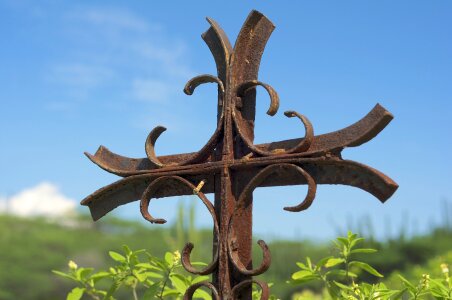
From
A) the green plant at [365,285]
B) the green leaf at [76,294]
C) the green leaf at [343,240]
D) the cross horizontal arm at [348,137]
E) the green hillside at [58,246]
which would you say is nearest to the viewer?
the cross horizontal arm at [348,137]

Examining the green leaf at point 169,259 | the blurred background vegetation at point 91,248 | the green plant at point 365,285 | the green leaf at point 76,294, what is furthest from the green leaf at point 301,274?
the blurred background vegetation at point 91,248

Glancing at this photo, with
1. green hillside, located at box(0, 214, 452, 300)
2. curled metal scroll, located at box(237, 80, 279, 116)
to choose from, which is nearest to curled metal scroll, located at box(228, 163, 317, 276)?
curled metal scroll, located at box(237, 80, 279, 116)

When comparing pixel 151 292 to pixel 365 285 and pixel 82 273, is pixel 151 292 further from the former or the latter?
pixel 365 285

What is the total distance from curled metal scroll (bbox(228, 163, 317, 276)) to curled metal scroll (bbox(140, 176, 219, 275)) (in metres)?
0.05

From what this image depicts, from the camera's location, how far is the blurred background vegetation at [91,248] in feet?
29.0

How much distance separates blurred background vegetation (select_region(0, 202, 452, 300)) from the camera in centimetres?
885

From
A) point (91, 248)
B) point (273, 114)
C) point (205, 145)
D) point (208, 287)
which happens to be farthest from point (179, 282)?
point (91, 248)

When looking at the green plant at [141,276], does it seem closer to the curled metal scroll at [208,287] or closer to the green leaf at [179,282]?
the green leaf at [179,282]

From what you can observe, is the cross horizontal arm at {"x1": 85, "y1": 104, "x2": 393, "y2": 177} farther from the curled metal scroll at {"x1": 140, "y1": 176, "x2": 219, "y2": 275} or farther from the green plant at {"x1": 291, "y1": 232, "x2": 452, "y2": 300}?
the green plant at {"x1": 291, "y1": 232, "x2": 452, "y2": 300}

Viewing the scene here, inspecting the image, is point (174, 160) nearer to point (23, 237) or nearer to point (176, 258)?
point (176, 258)

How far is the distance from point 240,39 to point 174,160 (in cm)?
36

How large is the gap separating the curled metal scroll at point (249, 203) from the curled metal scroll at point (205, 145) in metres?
0.17

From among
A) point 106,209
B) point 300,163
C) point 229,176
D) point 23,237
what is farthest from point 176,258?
point 23,237

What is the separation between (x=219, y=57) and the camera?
1.78 metres
